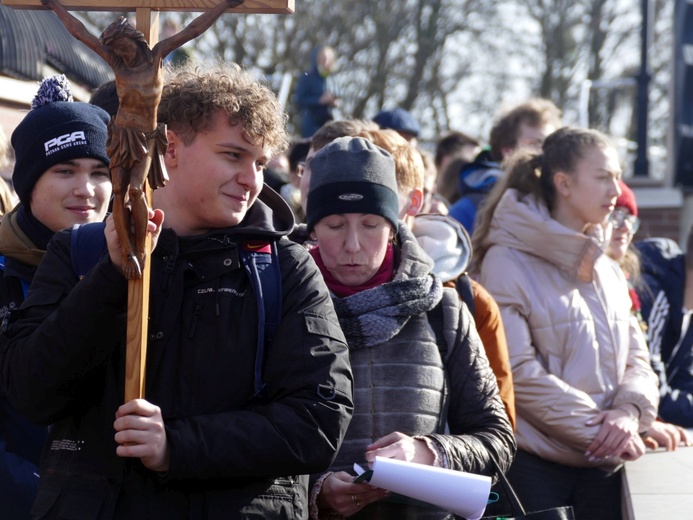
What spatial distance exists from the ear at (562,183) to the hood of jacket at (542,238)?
0.09 metres

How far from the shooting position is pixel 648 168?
14.5 metres

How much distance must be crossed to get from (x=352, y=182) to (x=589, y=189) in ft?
5.25

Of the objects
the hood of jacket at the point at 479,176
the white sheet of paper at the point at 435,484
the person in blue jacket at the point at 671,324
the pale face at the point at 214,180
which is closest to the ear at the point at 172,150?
the pale face at the point at 214,180

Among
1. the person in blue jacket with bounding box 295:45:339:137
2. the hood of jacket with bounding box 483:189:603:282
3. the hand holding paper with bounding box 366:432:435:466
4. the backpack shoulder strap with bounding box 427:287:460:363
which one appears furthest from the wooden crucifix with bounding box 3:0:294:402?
the person in blue jacket with bounding box 295:45:339:137

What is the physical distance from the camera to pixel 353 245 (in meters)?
3.41

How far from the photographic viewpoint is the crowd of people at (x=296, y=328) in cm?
262

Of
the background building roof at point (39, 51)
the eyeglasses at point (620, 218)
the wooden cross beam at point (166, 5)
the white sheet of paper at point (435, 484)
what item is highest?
the background building roof at point (39, 51)

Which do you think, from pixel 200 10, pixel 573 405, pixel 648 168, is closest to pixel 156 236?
pixel 200 10

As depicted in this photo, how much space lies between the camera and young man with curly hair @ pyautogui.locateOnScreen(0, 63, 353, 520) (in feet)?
8.39

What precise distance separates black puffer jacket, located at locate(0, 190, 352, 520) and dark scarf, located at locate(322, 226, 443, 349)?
50 cm

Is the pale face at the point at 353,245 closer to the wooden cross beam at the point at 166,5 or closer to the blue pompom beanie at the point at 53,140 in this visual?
the blue pompom beanie at the point at 53,140

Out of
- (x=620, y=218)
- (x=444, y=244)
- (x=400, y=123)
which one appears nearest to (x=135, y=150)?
(x=444, y=244)

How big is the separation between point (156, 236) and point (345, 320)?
0.89 metres

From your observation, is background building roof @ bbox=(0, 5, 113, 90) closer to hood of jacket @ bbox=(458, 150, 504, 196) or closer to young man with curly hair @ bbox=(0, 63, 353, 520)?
hood of jacket @ bbox=(458, 150, 504, 196)
